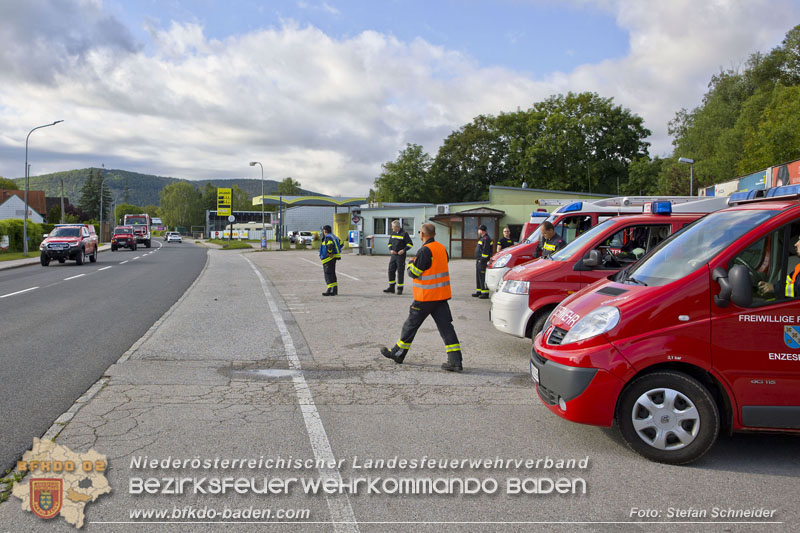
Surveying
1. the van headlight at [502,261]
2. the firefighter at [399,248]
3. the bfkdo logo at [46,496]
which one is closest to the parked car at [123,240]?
the firefighter at [399,248]

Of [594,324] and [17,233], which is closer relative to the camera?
[594,324]

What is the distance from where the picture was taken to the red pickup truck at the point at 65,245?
90.6ft

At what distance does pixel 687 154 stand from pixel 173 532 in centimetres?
5600

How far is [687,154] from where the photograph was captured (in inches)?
2034

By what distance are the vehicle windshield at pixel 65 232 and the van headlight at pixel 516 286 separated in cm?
2658

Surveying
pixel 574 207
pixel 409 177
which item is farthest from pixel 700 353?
pixel 409 177

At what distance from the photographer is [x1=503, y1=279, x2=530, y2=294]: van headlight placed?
777 cm

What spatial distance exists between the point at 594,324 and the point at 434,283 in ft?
9.19

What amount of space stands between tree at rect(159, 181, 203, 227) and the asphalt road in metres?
151

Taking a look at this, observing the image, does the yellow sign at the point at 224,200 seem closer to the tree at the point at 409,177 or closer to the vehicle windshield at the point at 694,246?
the tree at the point at 409,177

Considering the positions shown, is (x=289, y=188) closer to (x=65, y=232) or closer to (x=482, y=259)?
(x=65, y=232)

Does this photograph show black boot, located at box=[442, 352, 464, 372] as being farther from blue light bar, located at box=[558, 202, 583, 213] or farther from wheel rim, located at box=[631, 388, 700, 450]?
blue light bar, located at box=[558, 202, 583, 213]

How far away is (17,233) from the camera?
4178cm

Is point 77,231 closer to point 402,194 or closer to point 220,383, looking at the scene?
point 220,383
